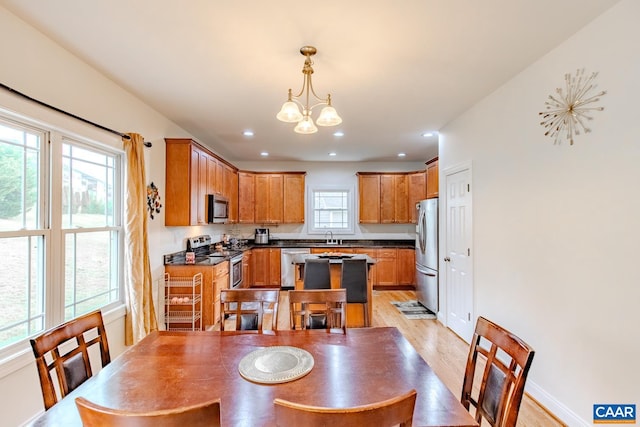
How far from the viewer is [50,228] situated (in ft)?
7.43

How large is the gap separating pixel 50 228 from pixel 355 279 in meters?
2.85

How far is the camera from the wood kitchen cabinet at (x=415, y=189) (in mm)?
6344

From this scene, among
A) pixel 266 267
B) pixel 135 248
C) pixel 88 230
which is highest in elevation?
pixel 88 230

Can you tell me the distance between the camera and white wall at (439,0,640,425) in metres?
1.76

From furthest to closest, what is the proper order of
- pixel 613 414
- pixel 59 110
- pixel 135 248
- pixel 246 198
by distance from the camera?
pixel 246 198 → pixel 135 248 → pixel 59 110 → pixel 613 414

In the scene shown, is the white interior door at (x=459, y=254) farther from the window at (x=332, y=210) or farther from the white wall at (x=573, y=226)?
the window at (x=332, y=210)

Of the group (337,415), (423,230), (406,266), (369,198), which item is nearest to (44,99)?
(337,415)

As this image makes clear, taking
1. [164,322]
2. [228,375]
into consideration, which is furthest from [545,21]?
[164,322]

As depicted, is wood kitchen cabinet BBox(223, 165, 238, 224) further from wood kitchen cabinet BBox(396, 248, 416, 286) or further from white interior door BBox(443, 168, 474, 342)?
white interior door BBox(443, 168, 474, 342)

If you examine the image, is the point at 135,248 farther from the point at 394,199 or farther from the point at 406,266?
the point at 394,199

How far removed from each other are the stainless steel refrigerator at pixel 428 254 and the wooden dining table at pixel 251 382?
2998 millimetres

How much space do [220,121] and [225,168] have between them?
5.19ft

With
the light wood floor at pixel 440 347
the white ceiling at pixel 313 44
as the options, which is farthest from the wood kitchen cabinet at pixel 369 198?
the white ceiling at pixel 313 44

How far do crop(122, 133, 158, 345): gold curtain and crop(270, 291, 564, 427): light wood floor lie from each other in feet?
5.53
